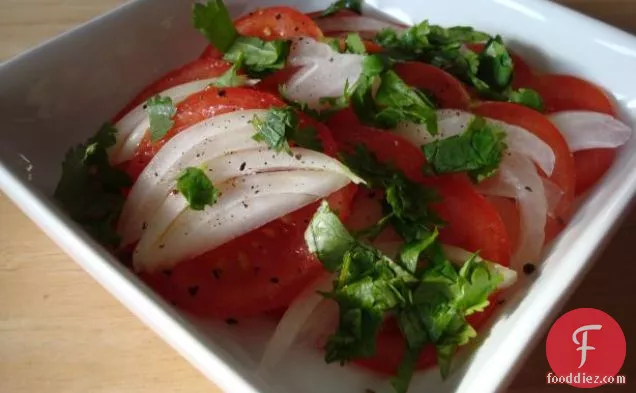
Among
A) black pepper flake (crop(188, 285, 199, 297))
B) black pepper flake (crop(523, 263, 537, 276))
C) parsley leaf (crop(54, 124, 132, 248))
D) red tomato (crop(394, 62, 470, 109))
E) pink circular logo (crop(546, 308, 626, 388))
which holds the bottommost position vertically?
pink circular logo (crop(546, 308, 626, 388))

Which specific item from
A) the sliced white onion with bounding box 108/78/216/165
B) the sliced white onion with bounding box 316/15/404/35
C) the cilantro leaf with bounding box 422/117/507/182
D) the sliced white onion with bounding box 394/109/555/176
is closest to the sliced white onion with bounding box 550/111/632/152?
the sliced white onion with bounding box 394/109/555/176

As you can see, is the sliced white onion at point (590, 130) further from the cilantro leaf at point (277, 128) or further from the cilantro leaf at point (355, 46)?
the cilantro leaf at point (277, 128)

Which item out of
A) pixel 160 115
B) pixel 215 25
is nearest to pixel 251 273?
pixel 160 115

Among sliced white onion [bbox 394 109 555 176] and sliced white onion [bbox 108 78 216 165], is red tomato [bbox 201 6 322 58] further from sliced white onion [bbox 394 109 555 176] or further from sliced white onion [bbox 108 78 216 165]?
sliced white onion [bbox 394 109 555 176]

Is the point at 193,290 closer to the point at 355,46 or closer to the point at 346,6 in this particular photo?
the point at 355,46

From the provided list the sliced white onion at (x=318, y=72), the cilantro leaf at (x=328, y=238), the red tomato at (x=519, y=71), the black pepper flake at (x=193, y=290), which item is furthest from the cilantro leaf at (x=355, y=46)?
the black pepper flake at (x=193, y=290)
